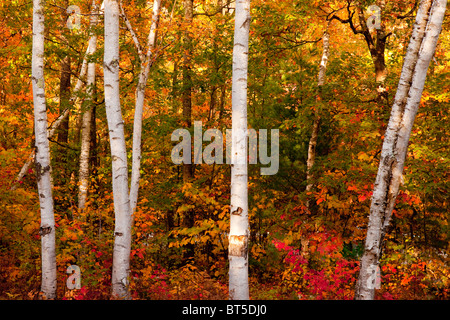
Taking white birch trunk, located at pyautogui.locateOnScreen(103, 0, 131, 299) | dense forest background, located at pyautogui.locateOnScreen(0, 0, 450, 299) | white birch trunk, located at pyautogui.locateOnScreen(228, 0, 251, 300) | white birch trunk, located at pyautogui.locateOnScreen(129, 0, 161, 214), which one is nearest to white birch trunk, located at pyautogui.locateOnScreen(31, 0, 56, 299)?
dense forest background, located at pyautogui.locateOnScreen(0, 0, 450, 299)

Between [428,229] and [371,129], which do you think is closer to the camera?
[371,129]

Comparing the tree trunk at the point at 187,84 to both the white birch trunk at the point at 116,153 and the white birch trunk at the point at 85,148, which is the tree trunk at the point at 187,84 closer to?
the white birch trunk at the point at 85,148

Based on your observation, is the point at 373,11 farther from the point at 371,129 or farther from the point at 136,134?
the point at 136,134

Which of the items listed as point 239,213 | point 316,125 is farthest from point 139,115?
point 316,125

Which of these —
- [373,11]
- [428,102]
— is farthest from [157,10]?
[428,102]

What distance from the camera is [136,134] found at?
694cm

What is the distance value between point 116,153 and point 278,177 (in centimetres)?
505

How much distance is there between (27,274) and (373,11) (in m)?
9.46

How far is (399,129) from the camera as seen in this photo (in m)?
4.75

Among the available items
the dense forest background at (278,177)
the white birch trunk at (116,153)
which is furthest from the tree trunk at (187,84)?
the white birch trunk at (116,153)

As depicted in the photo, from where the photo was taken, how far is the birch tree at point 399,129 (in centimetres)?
461

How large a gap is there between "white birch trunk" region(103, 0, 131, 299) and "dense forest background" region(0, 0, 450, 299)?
0.63 meters

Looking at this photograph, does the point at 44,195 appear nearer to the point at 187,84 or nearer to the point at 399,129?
the point at 187,84
